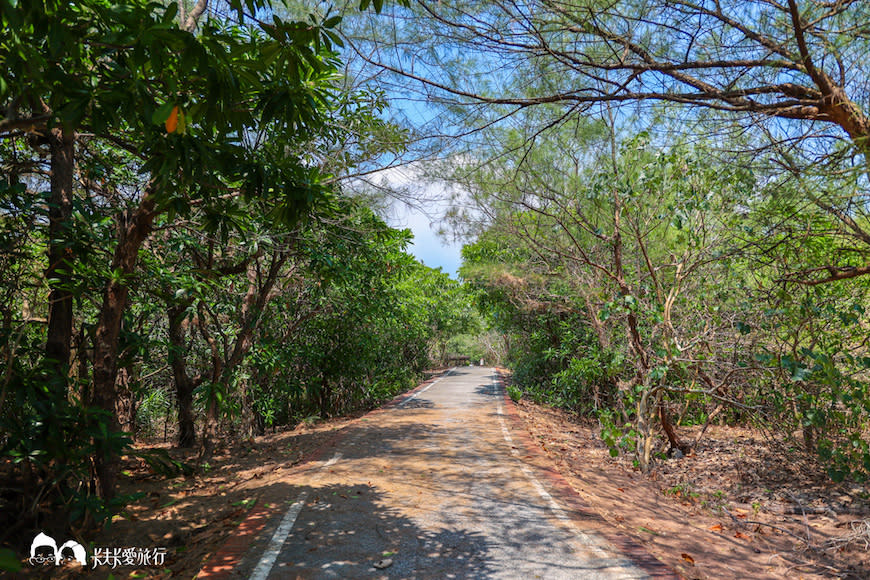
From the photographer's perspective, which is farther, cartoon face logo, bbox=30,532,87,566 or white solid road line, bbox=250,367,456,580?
cartoon face logo, bbox=30,532,87,566

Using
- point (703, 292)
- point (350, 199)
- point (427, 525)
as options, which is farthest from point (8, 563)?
point (703, 292)

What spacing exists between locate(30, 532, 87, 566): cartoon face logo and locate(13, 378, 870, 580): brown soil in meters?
0.10

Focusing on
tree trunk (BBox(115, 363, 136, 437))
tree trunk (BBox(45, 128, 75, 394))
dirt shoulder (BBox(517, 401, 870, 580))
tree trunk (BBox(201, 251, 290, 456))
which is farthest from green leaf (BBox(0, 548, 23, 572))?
tree trunk (BBox(115, 363, 136, 437))

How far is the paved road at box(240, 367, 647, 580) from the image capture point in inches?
154

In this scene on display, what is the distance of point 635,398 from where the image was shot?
27.0 feet

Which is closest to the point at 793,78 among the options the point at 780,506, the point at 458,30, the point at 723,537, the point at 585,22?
the point at 585,22

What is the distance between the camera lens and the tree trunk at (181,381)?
24.5 ft

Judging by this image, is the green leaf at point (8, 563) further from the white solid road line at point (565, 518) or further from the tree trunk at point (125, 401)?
the tree trunk at point (125, 401)

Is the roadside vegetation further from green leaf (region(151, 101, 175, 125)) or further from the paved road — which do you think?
the paved road

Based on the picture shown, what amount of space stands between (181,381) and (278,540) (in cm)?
481

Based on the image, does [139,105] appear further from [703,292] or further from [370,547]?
[703,292]

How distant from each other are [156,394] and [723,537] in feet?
33.5

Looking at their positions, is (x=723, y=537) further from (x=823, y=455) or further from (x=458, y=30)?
(x=458, y=30)

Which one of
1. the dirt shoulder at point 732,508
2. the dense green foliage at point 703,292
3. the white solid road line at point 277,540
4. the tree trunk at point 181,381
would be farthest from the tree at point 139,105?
the dirt shoulder at point 732,508
